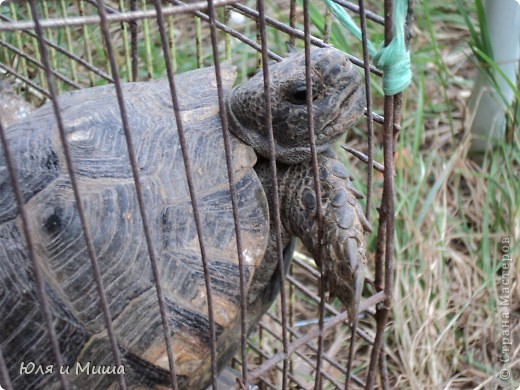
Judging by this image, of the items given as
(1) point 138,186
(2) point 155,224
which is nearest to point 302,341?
(2) point 155,224

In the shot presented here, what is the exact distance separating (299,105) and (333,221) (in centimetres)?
23

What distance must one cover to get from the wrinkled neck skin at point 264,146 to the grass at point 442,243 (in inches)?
26.9

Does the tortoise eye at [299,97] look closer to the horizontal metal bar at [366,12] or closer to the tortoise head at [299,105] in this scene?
the tortoise head at [299,105]

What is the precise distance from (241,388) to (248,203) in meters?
0.35

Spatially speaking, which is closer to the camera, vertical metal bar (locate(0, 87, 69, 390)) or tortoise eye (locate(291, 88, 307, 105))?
vertical metal bar (locate(0, 87, 69, 390))

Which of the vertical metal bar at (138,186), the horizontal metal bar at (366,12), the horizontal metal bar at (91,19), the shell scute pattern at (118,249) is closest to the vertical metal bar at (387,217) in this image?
the horizontal metal bar at (366,12)

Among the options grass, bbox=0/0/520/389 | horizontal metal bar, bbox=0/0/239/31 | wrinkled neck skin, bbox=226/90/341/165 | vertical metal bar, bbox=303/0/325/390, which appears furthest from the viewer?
grass, bbox=0/0/520/389

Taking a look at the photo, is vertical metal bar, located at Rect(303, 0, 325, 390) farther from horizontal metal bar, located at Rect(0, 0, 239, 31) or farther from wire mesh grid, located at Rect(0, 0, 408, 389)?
horizontal metal bar, located at Rect(0, 0, 239, 31)

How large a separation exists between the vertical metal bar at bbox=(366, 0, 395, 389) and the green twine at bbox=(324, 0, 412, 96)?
14mm

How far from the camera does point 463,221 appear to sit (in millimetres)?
2430

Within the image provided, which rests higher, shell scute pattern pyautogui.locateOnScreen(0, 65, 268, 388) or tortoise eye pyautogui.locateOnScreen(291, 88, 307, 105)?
tortoise eye pyautogui.locateOnScreen(291, 88, 307, 105)

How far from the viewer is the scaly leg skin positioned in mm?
1320

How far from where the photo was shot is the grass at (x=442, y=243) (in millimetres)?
2064

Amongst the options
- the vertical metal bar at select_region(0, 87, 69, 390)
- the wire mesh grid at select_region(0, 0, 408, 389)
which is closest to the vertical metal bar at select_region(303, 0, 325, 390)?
the wire mesh grid at select_region(0, 0, 408, 389)
